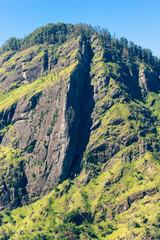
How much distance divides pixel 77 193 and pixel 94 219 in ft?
87.6

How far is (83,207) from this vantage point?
573 feet

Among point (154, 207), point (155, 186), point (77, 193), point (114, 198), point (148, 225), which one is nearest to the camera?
point (148, 225)

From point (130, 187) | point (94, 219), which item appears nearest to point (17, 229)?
point (94, 219)

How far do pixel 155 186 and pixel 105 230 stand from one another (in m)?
46.9

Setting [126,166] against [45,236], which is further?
[126,166]

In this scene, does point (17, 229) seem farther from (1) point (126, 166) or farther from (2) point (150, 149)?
(2) point (150, 149)

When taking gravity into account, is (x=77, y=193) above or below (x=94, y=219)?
above

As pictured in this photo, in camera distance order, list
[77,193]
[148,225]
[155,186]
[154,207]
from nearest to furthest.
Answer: [148,225] → [154,207] → [155,186] → [77,193]

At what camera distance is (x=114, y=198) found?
17638 cm

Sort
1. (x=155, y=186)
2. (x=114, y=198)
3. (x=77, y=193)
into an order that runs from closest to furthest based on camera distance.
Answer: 1. (x=155, y=186)
2. (x=114, y=198)
3. (x=77, y=193)

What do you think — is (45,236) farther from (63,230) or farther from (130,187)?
(130,187)

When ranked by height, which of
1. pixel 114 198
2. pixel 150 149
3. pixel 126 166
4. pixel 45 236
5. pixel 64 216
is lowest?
pixel 45 236

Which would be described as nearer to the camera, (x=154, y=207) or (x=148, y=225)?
(x=148, y=225)

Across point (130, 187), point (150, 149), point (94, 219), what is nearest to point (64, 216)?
point (94, 219)
